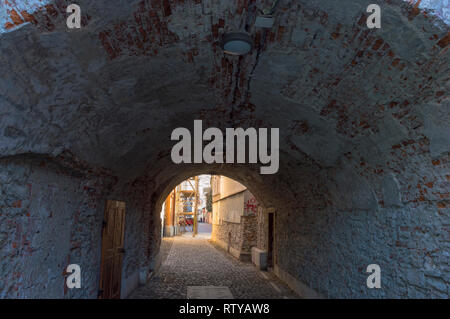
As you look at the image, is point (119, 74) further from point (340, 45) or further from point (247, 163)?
point (247, 163)

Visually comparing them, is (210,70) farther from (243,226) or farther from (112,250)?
(243,226)

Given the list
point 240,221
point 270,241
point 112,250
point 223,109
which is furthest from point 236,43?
point 240,221

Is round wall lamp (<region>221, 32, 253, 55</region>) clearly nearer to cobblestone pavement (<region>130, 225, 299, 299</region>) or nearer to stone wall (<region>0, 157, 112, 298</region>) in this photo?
stone wall (<region>0, 157, 112, 298</region>)

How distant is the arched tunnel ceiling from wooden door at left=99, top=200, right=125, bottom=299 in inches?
55.8

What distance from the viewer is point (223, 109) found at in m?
5.02

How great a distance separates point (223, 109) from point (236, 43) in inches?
71.6

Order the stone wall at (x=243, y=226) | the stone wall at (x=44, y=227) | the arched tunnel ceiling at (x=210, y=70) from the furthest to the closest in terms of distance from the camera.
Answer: the stone wall at (x=243, y=226), the stone wall at (x=44, y=227), the arched tunnel ceiling at (x=210, y=70)

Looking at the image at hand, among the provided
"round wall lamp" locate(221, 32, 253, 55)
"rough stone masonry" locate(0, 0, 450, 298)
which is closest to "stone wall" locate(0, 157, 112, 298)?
"rough stone masonry" locate(0, 0, 450, 298)

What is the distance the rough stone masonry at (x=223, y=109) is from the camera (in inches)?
109

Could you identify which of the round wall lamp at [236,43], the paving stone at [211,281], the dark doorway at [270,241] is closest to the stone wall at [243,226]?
the paving stone at [211,281]

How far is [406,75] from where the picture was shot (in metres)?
3.22

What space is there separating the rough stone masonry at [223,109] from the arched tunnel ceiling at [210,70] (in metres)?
0.01

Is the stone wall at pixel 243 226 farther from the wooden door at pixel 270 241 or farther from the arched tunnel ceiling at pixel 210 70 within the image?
the arched tunnel ceiling at pixel 210 70
